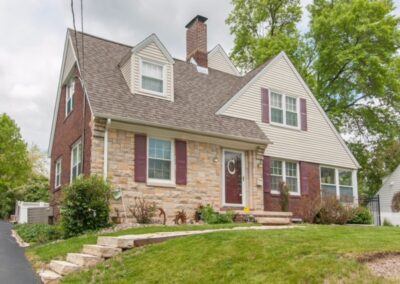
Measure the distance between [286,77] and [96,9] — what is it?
9.58m

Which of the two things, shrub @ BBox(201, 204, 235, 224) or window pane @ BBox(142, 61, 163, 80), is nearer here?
shrub @ BBox(201, 204, 235, 224)

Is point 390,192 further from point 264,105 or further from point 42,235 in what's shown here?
point 42,235

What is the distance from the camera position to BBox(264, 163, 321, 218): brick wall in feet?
50.0

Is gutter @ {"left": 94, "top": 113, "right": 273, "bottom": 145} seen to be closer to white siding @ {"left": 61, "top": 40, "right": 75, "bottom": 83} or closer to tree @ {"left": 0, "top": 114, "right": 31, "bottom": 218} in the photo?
white siding @ {"left": 61, "top": 40, "right": 75, "bottom": 83}

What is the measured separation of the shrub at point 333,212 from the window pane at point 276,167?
2548 mm

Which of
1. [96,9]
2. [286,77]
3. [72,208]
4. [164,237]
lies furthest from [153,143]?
[286,77]

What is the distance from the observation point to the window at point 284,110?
1661 cm

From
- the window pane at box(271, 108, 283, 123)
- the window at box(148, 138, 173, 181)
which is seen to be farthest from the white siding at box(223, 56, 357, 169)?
the window at box(148, 138, 173, 181)

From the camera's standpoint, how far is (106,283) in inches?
231

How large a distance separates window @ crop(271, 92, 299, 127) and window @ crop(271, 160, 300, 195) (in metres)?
1.61

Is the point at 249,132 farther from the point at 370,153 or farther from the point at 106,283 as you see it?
the point at 370,153

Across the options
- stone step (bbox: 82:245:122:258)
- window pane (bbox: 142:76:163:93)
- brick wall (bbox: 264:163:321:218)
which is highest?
window pane (bbox: 142:76:163:93)

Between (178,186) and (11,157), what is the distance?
23608 mm

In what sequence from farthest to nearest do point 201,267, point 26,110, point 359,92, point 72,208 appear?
point 26,110, point 359,92, point 72,208, point 201,267
